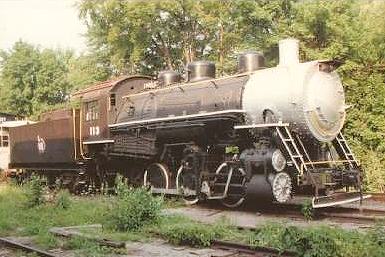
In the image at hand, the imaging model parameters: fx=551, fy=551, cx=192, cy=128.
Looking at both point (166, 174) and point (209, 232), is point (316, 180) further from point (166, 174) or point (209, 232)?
point (166, 174)

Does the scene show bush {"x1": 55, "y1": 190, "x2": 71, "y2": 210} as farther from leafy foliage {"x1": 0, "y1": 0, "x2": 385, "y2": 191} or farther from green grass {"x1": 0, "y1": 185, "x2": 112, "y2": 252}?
leafy foliage {"x1": 0, "y1": 0, "x2": 385, "y2": 191}

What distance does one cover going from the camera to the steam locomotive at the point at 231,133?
36.2 ft

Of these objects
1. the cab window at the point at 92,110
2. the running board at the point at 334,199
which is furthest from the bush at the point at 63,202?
the running board at the point at 334,199

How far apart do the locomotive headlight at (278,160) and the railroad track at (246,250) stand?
330 centimetres

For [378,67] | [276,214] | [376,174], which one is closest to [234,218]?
[276,214]

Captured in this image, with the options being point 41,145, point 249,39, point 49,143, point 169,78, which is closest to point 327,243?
point 169,78

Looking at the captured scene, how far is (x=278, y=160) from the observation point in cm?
1085

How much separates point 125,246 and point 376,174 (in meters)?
8.78

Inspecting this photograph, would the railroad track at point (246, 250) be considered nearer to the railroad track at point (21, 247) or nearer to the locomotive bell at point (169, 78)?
the railroad track at point (21, 247)

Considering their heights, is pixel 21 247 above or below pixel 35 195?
below

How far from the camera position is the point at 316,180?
10625 mm

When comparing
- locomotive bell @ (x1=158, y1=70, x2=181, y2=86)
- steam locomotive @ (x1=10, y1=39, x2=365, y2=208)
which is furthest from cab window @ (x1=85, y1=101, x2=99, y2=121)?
locomotive bell @ (x1=158, y1=70, x2=181, y2=86)

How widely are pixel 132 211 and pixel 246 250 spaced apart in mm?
2816

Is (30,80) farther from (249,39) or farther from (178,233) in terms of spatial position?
(178,233)
